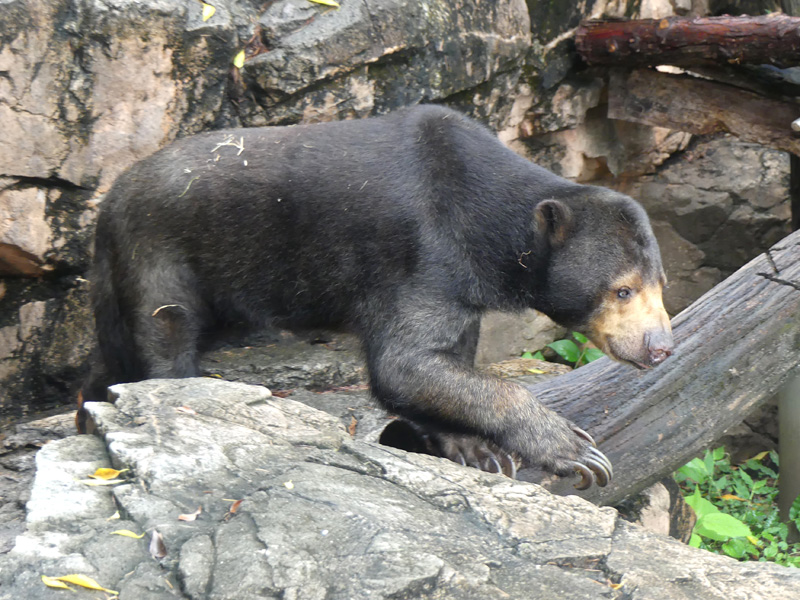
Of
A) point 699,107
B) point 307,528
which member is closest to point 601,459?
point 307,528

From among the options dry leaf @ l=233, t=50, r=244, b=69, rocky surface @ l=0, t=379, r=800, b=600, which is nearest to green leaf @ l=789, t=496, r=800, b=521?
rocky surface @ l=0, t=379, r=800, b=600

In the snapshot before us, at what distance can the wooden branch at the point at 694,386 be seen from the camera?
4.27 meters

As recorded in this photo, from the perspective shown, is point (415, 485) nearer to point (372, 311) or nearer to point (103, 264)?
point (372, 311)

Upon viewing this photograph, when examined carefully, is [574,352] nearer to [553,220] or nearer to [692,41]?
[692,41]

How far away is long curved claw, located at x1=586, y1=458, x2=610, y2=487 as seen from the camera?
3.93 m

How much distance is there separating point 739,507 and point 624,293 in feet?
11.3

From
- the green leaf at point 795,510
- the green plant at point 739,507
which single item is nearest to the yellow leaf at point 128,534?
the green plant at point 739,507

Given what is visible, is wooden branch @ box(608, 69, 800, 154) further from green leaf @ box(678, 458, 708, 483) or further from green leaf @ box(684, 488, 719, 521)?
green leaf @ box(684, 488, 719, 521)

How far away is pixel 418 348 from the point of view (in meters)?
4.06

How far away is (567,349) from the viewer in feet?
25.9

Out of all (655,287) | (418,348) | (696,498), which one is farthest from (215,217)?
(696,498)

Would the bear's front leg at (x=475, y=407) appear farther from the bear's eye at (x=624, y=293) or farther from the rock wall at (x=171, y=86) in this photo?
the rock wall at (x=171, y=86)

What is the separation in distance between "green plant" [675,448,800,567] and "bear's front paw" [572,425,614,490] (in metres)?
1.39

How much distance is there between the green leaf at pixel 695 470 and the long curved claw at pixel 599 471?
238 cm
